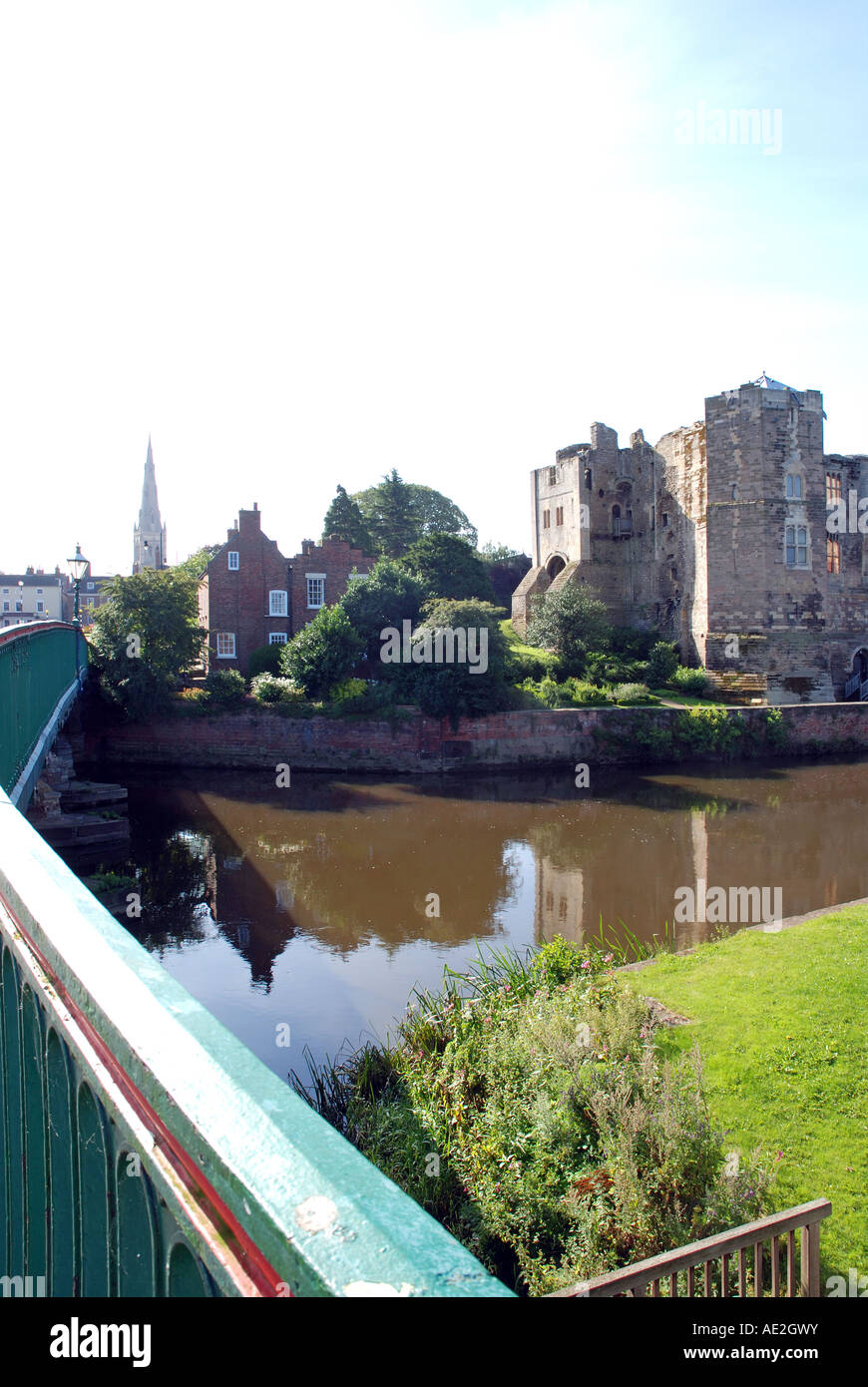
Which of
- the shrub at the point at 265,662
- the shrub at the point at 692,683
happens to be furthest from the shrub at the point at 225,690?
the shrub at the point at 692,683

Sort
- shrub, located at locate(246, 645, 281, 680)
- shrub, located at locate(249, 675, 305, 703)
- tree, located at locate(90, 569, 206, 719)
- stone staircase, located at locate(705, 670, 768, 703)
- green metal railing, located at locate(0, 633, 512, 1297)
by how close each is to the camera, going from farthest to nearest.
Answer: shrub, located at locate(246, 645, 281, 680)
stone staircase, located at locate(705, 670, 768, 703)
shrub, located at locate(249, 675, 305, 703)
tree, located at locate(90, 569, 206, 719)
green metal railing, located at locate(0, 633, 512, 1297)

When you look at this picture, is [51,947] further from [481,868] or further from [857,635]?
[857,635]

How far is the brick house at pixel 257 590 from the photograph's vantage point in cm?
3228

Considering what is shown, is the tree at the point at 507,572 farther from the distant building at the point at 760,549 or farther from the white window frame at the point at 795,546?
the white window frame at the point at 795,546

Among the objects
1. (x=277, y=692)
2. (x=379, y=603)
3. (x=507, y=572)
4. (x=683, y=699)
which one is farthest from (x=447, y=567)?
(x=507, y=572)

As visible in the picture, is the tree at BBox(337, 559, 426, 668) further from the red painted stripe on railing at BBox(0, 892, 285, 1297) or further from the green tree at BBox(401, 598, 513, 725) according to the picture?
the red painted stripe on railing at BBox(0, 892, 285, 1297)

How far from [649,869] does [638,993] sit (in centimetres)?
794

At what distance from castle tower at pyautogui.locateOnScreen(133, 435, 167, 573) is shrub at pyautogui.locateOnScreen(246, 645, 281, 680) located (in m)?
53.5

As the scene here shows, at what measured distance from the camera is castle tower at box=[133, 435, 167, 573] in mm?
81250

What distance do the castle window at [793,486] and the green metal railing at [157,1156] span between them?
33469 millimetres

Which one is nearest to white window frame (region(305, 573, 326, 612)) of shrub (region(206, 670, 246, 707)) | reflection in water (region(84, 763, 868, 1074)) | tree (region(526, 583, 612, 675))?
shrub (region(206, 670, 246, 707))

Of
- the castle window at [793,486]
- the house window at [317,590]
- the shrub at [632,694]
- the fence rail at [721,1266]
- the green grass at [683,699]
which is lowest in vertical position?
the fence rail at [721,1266]

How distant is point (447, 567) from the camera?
32.1 metres

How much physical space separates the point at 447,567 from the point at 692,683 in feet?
31.7
